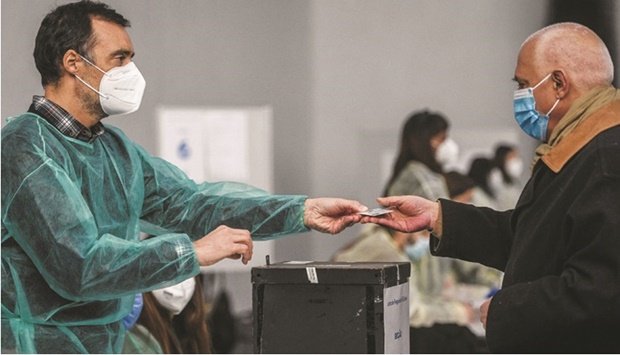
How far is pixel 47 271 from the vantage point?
8.32ft

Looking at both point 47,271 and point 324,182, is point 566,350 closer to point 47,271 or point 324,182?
point 47,271

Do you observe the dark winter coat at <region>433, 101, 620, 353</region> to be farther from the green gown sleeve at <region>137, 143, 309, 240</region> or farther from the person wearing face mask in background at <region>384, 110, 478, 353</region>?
the person wearing face mask in background at <region>384, 110, 478, 353</region>

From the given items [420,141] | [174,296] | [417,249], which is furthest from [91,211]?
[420,141]

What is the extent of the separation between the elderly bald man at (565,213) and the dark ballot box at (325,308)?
0.28m

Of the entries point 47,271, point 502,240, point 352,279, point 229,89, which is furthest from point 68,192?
point 229,89

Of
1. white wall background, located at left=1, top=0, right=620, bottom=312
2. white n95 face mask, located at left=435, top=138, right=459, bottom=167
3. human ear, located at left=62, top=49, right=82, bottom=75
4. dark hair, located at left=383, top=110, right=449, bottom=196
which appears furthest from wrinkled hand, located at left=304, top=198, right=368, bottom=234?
white wall background, located at left=1, top=0, right=620, bottom=312

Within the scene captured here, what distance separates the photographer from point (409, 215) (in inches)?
121

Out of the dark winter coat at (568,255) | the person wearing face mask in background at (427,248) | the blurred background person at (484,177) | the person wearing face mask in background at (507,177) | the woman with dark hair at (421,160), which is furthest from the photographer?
the person wearing face mask in background at (507,177)

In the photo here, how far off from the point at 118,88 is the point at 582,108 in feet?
3.76

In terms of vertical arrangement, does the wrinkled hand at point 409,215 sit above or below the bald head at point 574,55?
below

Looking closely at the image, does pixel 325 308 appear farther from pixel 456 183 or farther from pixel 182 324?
pixel 456 183

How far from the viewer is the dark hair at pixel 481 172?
6.36 metres

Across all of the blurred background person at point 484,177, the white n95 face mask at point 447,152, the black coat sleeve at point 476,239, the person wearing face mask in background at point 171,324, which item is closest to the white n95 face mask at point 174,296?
the person wearing face mask in background at point 171,324

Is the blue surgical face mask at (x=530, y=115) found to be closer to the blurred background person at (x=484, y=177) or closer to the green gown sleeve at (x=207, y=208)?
the green gown sleeve at (x=207, y=208)
